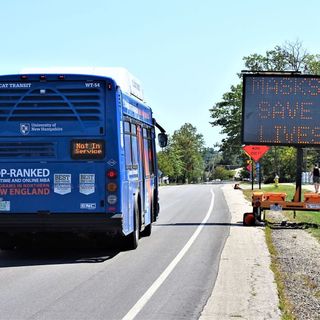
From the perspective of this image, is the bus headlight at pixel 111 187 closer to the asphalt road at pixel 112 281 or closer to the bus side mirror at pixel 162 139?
the asphalt road at pixel 112 281

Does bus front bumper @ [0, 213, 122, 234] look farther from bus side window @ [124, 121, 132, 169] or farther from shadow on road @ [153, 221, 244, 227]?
shadow on road @ [153, 221, 244, 227]

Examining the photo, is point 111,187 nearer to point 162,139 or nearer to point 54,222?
point 54,222

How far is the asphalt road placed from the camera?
25.2ft

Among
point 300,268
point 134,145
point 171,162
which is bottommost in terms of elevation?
point 300,268

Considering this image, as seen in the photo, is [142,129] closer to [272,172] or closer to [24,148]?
[24,148]

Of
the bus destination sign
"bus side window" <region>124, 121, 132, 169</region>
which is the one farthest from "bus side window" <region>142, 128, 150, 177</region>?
the bus destination sign

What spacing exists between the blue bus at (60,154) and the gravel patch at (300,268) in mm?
3251

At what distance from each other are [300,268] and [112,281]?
3.72 metres

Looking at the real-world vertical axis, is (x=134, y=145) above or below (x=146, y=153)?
above

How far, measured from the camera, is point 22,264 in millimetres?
11516

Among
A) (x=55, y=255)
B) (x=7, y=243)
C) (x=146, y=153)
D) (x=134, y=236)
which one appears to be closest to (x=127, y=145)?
(x=134, y=236)

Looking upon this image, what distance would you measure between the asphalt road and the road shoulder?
0.18m

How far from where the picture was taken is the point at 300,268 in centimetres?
1145

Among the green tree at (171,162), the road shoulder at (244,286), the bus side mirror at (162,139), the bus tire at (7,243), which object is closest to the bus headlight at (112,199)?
the road shoulder at (244,286)
